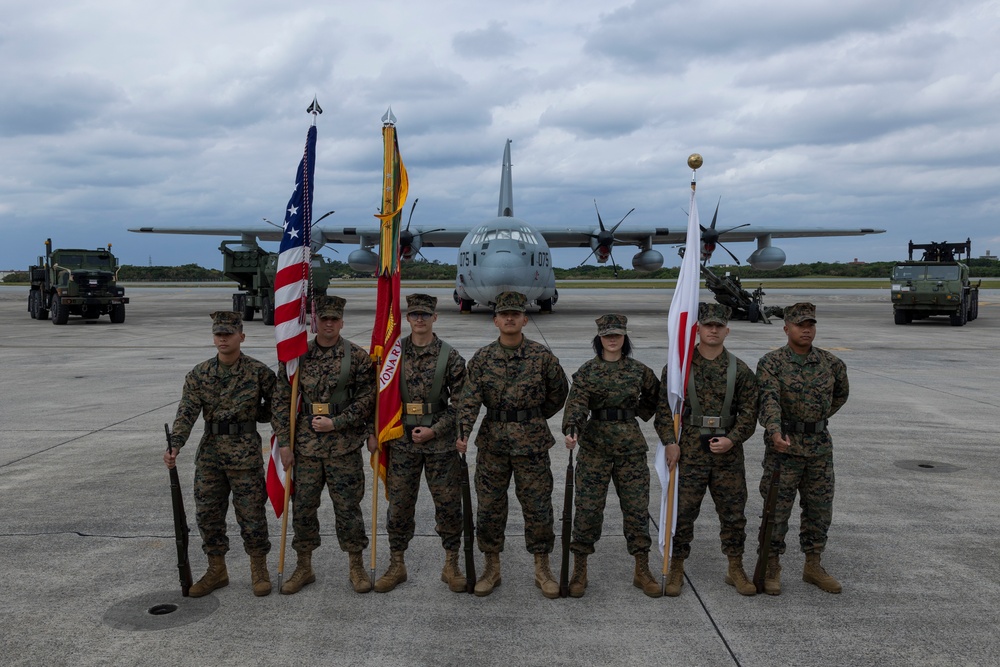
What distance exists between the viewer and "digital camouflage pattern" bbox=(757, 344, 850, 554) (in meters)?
4.76

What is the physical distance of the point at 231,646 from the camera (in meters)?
4.01

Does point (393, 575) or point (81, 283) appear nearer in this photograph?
point (393, 575)

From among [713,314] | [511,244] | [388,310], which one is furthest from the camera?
[511,244]

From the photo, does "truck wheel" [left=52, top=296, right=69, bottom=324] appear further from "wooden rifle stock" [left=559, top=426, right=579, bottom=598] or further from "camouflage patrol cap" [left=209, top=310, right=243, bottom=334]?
"wooden rifle stock" [left=559, top=426, right=579, bottom=598]

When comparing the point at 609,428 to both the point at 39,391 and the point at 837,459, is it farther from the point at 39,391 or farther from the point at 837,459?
the point at 39,391

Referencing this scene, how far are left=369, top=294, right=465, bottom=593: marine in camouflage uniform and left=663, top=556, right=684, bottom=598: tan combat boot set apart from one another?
1.38 meters

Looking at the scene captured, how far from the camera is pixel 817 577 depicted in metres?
4.75

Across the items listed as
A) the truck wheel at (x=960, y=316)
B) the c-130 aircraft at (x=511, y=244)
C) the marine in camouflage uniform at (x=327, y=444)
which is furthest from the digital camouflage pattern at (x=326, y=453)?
the truck wheel at (x=960, y=316)

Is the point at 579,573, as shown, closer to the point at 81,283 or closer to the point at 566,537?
the point at 566,537

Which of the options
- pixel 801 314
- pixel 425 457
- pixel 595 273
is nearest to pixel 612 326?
pixel 801 314

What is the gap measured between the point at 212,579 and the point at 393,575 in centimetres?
119

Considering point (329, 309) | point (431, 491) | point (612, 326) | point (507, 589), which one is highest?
point (329, 309)

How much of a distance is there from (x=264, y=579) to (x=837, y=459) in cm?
592

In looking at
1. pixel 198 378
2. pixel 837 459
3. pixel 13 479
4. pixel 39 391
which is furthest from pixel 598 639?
pixel 39 391
